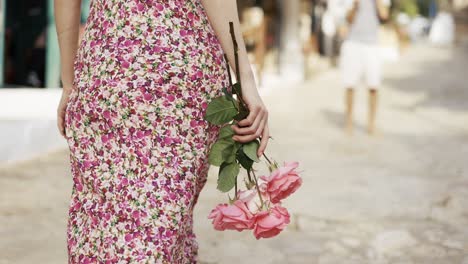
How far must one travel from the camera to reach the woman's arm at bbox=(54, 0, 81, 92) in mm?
2086

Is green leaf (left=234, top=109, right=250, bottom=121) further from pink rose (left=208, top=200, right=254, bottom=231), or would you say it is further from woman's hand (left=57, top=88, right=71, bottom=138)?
woman's hand (left=57, top=88, right=71, bottom=138)

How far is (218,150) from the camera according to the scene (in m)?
1.93

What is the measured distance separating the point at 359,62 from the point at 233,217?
6.05 metres

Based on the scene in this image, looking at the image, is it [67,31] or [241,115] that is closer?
[241,115]

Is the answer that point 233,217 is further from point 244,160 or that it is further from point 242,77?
point 242,77

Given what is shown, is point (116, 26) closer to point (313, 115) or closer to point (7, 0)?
point (7, 0)

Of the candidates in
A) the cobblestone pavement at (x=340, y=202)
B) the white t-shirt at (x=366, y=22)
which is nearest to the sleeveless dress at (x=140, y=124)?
the cobblestone pavement at (x=340, y=202)

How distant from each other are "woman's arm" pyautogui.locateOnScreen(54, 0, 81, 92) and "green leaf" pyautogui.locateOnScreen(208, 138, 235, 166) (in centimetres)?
49

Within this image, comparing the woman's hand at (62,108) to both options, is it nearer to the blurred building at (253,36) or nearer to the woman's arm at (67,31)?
the woman's arm at (67,31)

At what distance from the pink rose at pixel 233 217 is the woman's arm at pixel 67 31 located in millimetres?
585

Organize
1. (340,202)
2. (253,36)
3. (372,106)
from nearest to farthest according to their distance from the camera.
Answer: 1. (340,202)
2. (372,106)
3. (253,36)

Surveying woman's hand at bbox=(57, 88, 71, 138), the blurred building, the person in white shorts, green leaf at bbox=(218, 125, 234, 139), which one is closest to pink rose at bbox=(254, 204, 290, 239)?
green leaf at bbox=(218, 125, 234, 139)

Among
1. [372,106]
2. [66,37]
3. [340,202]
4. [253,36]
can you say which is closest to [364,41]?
[372,106]

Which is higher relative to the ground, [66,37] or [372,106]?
[66,37]
